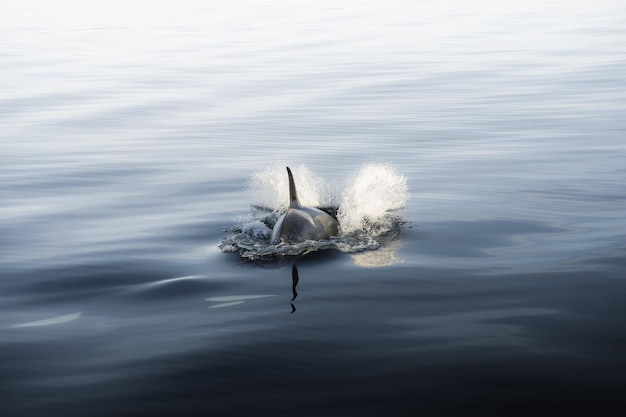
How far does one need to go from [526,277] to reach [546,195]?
5.91 metres

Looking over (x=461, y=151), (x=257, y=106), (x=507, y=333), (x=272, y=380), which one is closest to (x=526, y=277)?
(x=507, y=333)

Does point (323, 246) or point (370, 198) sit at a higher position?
point (370, 198)

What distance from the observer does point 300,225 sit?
16.4 meters

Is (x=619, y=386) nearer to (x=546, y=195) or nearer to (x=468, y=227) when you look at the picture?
(x=468, y=227)

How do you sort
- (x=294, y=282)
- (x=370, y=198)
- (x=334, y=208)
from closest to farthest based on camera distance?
→ (x=294, y=282), (x=370, y=198), (x=334, y=208)

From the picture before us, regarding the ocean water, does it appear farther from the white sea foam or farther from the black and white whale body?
the black and white whale body

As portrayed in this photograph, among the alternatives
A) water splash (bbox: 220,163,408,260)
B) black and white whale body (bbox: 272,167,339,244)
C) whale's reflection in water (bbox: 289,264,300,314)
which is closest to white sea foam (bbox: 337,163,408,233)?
water splash (bbox: 220,163,408,260)

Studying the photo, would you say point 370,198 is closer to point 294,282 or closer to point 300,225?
point 300,225

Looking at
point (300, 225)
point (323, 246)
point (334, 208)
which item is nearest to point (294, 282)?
point (323, 246)

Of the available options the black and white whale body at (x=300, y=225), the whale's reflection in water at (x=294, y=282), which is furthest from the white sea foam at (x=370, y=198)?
the whale's reflection in water at (x=294, y=282)

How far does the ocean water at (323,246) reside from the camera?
35.7 ft

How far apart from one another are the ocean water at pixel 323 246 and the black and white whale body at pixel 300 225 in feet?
1.06

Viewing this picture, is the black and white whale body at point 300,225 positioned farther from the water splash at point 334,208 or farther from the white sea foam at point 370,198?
the white sea foam at point 370,198

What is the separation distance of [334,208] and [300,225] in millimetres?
3251
